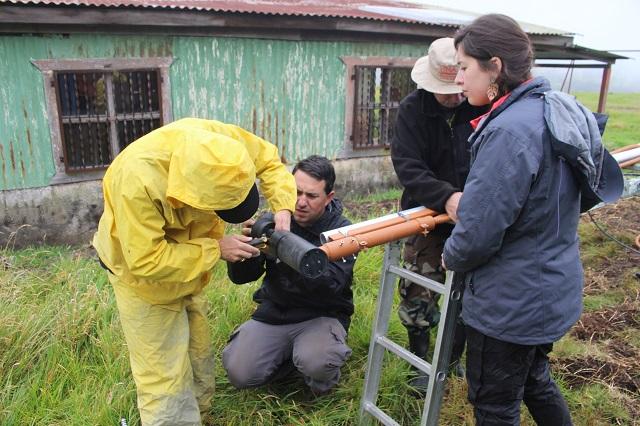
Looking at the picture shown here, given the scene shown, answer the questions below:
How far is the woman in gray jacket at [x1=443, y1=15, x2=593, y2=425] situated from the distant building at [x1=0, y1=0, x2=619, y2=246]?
4945 millimetres

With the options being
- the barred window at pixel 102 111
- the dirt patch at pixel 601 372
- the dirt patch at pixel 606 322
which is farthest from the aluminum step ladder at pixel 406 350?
the barred window at pixel 102 111

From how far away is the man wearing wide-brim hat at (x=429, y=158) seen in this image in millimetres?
2490

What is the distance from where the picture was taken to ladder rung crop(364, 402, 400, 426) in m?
2.54

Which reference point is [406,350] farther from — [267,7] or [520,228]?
[267,7]

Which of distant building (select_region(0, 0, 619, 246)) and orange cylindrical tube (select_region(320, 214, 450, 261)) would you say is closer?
orange cylindrical tube (select_region(320, 214, 450, 261))

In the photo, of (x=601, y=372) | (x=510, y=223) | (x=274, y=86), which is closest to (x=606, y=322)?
(x=601, y=372)

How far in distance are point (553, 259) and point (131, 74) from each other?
6186mm

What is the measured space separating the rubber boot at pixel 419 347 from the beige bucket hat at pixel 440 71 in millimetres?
1315

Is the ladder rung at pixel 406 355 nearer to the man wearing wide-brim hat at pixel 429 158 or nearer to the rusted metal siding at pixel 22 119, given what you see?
the man wearing wide-brim hat at pixel 429 158

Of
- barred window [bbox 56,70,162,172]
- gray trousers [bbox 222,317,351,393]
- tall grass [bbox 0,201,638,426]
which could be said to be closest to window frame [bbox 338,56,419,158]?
barred window [bbox 56,70,162,172]

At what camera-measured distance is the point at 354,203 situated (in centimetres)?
841

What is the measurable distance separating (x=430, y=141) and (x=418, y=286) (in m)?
0.80

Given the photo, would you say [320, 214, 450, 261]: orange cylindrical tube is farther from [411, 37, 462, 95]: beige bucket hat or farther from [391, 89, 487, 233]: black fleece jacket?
[411, 37, 462, 95]: beige bucket hat

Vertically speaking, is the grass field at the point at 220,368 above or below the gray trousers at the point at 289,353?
below
